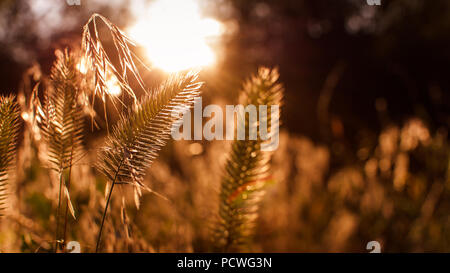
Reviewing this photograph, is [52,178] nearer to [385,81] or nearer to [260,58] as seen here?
[260,58]

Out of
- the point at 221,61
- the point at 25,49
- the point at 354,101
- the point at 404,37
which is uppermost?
the point at 404,37

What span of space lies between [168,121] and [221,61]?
3013 mm

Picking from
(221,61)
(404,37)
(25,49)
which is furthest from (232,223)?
(404,37)

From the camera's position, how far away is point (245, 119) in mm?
529

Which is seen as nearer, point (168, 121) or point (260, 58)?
point (168, 121)

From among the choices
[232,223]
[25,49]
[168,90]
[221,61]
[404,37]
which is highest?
[404,37]

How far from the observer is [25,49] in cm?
139

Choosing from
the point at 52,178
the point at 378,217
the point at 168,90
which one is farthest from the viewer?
the point at 378,217

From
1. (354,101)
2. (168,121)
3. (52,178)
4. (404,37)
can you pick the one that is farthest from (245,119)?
(404,37)

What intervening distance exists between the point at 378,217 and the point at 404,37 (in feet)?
9.20

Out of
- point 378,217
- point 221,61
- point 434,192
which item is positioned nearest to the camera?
point 434,192

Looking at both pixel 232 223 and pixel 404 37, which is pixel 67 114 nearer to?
pixel 232 223

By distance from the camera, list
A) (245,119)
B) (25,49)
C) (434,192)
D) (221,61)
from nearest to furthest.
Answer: (245,119), (434,192), (25,49), (221,61)

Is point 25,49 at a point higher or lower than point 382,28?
lower
